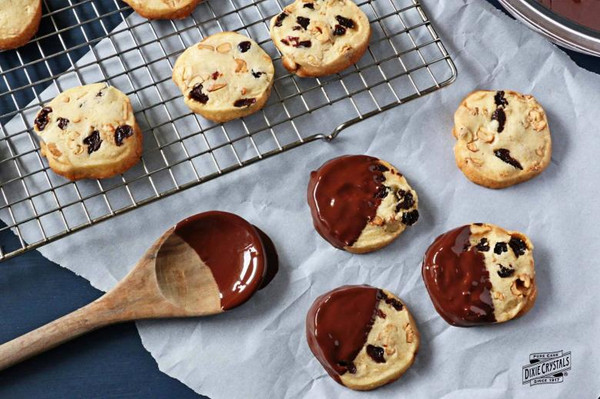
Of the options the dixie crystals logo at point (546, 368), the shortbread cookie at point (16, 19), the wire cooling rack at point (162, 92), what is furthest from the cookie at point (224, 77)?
the dixie crystals logo at point (546, 368)

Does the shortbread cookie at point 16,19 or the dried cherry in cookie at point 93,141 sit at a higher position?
the shortbread cookie at point 16,19

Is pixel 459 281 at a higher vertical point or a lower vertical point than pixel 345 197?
lower

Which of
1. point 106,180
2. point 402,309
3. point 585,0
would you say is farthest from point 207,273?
point 585,0

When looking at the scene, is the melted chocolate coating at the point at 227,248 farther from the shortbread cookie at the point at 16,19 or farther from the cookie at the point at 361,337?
the shortbread cookie at the point at 16,19

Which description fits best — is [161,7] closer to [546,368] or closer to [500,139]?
[500,139]

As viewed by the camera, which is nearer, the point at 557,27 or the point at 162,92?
the point at 557,27

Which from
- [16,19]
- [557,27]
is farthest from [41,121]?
[557,27]
